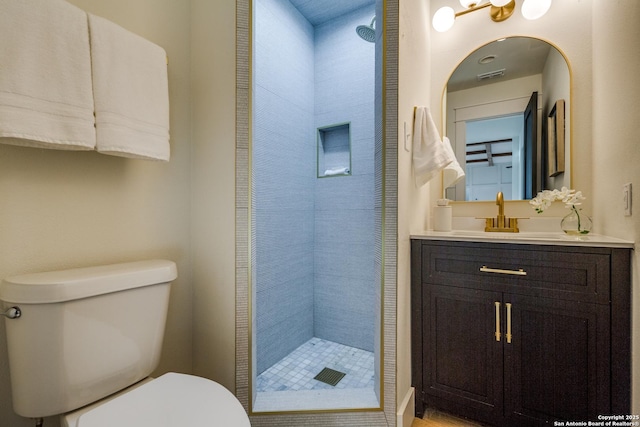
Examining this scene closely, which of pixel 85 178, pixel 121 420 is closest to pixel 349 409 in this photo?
pixel 121 420

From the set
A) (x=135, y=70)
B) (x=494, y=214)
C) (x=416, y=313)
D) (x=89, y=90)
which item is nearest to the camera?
(x=89, y=90)

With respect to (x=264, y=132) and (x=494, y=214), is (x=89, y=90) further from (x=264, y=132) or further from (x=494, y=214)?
(x=494, y=214)

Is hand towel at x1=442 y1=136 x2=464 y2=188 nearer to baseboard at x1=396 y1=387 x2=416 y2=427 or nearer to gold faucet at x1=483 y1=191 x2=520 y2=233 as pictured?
gold faucet at x1=483 y1=191 x2=520 y2=233

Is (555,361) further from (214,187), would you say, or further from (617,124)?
(214,187)

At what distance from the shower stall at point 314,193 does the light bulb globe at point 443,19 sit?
16.0 inches

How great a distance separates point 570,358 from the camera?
3.97 ft

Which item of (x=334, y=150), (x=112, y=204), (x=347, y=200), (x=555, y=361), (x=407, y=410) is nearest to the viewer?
(x=112, y=204)

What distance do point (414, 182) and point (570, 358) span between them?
0.99 meters

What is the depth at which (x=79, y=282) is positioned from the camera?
2.80 feet

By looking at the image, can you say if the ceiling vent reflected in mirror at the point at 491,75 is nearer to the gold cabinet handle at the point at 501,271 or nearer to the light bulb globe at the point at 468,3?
the light bulb globe at the point at 468,3

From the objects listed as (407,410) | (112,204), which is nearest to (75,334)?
(112,204)

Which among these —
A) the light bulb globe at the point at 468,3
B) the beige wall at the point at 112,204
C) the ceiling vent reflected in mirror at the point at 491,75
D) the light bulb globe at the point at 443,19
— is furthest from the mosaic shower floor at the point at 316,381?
the light bulb globe at the point at 468,3

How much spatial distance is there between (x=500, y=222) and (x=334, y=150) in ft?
4.04

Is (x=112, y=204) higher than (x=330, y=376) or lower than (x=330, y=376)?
higher
